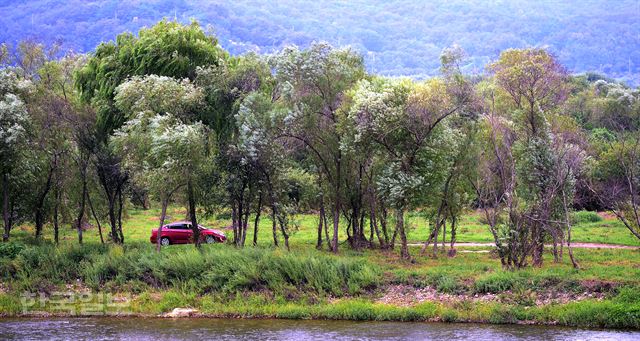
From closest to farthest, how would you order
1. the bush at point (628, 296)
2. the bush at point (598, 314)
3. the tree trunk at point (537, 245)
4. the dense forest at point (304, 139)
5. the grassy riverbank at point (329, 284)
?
1. the bush at point (598, 314)
2. the bush at point (628, 296)
3. the grassy riverbank at point (329, 284)
4. the tree trunk at point (537, 245)
5. the dense forest at point (304, 139)

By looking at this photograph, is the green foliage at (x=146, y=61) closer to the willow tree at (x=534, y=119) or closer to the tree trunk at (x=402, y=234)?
the tree trunk at (x=402, y=234)

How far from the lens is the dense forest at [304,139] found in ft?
121

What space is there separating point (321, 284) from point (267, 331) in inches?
211

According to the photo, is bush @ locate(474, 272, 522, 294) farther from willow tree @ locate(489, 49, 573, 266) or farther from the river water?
willow tree @ locate(489, 49, 573, 266)

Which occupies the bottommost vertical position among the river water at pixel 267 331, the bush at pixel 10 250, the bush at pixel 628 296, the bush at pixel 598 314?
the river water at pixel 267 331

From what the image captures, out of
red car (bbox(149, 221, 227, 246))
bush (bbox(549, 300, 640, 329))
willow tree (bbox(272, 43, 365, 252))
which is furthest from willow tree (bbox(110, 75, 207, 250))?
bush (bbox(549, 300, 640, 329))

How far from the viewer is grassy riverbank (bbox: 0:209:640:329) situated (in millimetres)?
31734

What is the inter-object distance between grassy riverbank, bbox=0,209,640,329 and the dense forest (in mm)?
2361

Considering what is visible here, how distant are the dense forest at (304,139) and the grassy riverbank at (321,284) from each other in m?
2.36

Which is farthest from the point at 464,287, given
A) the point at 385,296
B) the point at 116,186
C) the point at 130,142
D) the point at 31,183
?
the point at 31,183

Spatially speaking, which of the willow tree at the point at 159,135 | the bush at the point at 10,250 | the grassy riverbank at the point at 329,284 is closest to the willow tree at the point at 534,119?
the grassy riverbank at the point at 329,284

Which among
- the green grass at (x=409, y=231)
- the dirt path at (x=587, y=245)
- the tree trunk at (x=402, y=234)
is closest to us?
the tree trunk at (x=402, y=234)

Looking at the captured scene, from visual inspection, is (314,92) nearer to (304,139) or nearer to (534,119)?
(304,139)

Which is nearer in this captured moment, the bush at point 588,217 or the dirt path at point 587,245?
the dirt path at point 587,245
